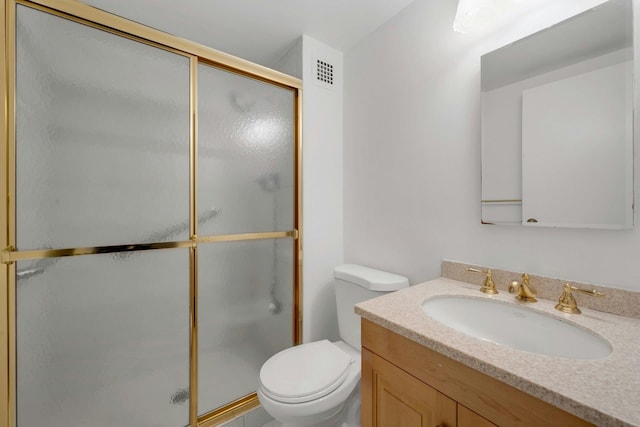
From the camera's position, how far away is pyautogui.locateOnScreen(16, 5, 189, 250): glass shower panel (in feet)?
3.32

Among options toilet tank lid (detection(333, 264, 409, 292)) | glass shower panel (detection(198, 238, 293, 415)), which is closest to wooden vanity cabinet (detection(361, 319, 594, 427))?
toilet tank lid (detection(333, 264, 409, 292))

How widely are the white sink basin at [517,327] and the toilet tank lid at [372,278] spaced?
1.03ft

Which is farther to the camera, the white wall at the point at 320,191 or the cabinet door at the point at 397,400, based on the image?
the white wall at the point at 320,191

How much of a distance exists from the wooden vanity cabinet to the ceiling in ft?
5.48

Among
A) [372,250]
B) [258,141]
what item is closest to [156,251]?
[258,141]

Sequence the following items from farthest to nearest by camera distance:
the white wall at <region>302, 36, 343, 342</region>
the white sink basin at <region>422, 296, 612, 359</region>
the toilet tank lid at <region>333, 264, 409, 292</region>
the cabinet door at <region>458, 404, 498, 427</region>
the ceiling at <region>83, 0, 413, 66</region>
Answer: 1. the white wall at <region>302, 36, 343, 342</region>
2. the ceiling at <region>83, 0, 413, 66</region>
3. the toilet tank lid at <region>333, 264, 409, 292</region>
4. the white sink basin at <region>422, 296, 612, 359</region>
5. the cabinet door at <region>458, 404, 498, 427</region>

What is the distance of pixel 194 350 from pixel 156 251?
56cm

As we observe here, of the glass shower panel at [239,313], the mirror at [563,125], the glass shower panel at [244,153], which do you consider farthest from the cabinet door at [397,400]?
the glass shower panel at [244,153]

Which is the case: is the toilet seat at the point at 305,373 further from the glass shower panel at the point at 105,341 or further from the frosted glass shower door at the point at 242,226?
the glass shower panel at the point at 105,341

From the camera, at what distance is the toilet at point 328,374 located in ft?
3.51

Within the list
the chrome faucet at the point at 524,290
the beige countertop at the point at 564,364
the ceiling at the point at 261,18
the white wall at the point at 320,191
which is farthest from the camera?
the white wall at the point at 320,191

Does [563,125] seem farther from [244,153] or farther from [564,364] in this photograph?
[244,153]

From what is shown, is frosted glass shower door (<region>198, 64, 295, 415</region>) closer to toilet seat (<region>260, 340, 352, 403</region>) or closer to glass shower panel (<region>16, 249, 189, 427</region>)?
glass shower panel (<region>16, 249, 189, 427</region>)

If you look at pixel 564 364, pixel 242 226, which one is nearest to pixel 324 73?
pixel 242 226
